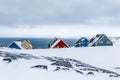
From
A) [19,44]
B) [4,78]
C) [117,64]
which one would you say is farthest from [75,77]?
[19,44]

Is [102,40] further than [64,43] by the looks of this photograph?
Yes

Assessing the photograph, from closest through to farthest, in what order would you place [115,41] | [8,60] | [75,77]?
[75,77]
[8,60]
[115,41]

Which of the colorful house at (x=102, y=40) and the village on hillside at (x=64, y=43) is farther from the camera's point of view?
the colorful house at (x=102, y=40)

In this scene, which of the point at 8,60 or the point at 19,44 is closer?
the point at 8,60

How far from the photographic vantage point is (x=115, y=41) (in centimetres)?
7419

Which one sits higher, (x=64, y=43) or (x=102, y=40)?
(x=102, y=40)

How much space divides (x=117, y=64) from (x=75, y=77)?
Result: 943 cm

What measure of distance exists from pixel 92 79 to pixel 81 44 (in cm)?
4439

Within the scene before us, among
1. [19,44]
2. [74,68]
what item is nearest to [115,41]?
[19,44]

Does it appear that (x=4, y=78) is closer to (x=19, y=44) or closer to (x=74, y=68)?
(x=74, y=68)

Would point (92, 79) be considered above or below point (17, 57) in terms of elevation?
below

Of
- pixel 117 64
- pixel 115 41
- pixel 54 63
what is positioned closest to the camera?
pixel 54 63

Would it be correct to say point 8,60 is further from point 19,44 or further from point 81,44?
point 81,44

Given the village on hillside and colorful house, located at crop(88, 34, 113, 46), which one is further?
colorful house, located at crop(88, 34, 113, 46)
